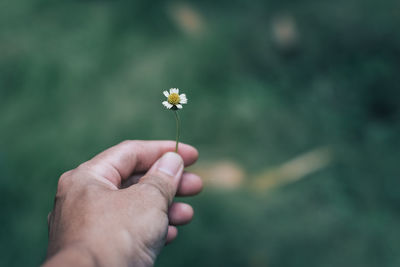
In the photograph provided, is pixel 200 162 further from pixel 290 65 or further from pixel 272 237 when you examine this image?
pixel 290 65

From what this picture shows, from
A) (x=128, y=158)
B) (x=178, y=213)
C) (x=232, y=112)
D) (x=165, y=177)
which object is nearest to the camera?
(x=165, y=177)

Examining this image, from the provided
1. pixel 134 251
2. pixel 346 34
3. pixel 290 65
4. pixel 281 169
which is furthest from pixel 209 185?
pixel 346 34

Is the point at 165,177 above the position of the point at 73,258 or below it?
above

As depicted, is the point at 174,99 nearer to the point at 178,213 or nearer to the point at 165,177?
the point at 165,177

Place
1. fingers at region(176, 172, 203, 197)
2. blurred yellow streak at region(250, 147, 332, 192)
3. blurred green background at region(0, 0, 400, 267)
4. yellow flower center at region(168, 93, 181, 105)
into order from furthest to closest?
blurred yellow streak at region(250, 147, 332, 192) < blurred green background at region(0, 0, 400, 267) < fingers at region(176, 172, 203, 197) < yellow flower center at region(168, 93, 181, 105)

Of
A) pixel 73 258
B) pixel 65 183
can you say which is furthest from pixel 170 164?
pixel 73 258

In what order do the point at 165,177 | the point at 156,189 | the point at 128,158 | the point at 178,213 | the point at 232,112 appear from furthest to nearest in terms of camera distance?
the point at 232,112 < the point at 178,213 < the point at 128,158 < the point at 165,177 < the point at 156,189

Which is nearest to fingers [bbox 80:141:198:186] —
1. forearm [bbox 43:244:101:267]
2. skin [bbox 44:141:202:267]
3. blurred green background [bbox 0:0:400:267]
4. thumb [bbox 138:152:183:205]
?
skin [bbox 44:141:202:267]

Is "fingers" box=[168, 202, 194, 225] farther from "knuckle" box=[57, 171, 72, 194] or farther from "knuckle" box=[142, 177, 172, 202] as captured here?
"knuckle" box=[57, 171, 72, 194]
